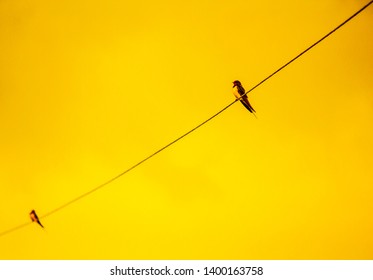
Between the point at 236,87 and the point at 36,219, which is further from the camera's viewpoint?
the point at 36,219
